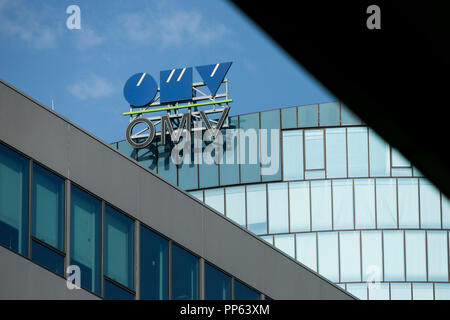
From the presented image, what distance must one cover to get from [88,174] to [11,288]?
3.05 metres

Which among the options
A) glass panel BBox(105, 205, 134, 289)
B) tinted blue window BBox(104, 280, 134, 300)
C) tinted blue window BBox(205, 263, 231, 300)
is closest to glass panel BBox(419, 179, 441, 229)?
tinted blue window BBox(205, 263, 231, 300)

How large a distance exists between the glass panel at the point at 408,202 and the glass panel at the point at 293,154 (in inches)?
234

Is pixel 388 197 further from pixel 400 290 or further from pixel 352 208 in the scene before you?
pixel 400 290

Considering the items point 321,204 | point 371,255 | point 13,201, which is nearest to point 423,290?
point 371,255

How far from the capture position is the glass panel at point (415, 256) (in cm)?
4703

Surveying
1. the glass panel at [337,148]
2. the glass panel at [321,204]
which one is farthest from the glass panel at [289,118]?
the glass panel at [321,204]

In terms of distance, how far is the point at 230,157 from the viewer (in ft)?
160

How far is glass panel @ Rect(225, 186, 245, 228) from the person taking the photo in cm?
4856

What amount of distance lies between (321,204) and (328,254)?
9.83 feet

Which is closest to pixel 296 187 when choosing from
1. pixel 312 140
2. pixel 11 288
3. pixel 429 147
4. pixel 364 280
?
pixel 312 140

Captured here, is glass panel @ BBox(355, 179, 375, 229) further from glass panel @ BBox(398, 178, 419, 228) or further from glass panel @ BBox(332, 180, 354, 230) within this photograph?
glass panel @ BBox(398, 178, 419, 228)

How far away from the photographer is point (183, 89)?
50656 mm

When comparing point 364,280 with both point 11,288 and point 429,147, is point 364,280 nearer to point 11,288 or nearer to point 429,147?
point 11,288
